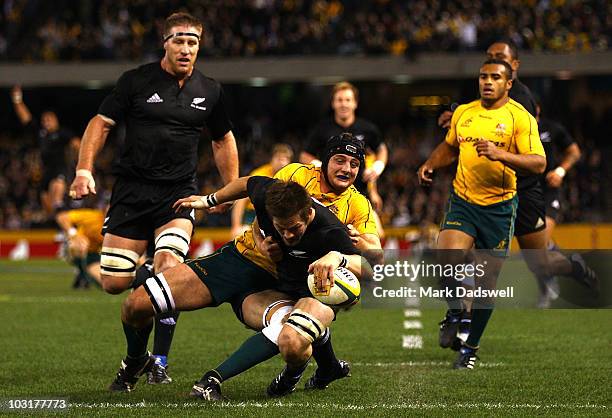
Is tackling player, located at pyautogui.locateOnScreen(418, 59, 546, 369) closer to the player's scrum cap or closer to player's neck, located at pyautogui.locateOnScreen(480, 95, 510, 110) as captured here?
player's neck, located at pyautogui.locateOnScreen(480, 95, 510, 110)

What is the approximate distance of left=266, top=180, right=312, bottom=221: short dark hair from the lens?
6570mm

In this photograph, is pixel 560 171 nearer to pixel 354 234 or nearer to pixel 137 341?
pixel 354 234

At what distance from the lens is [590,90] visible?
34.8 meters

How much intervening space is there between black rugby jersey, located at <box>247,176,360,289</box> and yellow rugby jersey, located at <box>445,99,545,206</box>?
2.31m

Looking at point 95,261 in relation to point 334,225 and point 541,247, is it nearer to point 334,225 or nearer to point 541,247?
point 541,247

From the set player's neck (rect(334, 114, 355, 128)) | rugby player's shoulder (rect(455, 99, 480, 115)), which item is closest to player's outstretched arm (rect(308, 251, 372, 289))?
rugby player's shoulder (rect(455, 99, 480, 115))

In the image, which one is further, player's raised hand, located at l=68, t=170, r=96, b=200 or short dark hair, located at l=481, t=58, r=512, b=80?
short dark hair, located at l=481, t=58, r=512, b=80

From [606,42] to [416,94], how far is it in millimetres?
7167

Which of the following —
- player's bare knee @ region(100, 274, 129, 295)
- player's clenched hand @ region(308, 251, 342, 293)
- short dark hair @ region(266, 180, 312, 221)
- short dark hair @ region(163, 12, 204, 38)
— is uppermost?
short dark hair @ region(163, 12, 204, 38)

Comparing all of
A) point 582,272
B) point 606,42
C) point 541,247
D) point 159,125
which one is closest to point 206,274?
point 159,125

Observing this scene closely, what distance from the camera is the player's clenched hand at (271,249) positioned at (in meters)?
7.02

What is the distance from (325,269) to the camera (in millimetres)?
6648

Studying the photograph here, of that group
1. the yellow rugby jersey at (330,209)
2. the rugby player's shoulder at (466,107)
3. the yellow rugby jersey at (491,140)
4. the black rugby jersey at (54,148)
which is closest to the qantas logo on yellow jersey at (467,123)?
the yellow rugby jersey at (491,140)

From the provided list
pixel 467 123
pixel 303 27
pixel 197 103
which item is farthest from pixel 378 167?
pixel 303 27
